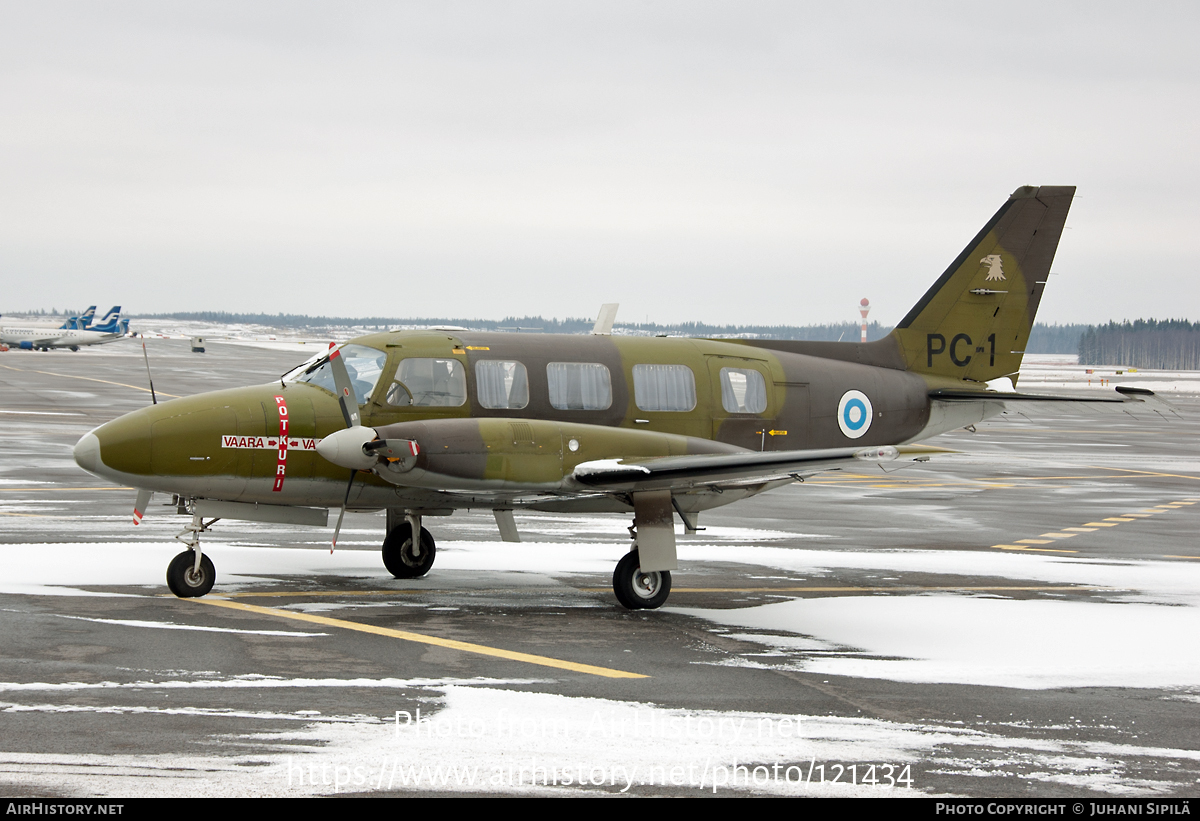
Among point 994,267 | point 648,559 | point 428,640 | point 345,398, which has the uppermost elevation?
point 994,267

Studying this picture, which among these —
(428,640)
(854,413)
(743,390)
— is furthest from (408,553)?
(854,413)

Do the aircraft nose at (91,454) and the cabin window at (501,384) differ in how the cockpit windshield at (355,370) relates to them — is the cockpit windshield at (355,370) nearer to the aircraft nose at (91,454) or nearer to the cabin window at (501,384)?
the cabin window at (501,384)

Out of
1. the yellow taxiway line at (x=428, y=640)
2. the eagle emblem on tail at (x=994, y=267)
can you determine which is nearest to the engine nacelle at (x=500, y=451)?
the yellow taxiway line at (x=428, y=640)

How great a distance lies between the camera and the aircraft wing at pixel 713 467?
11.1 m

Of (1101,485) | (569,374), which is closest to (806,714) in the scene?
(569,374)

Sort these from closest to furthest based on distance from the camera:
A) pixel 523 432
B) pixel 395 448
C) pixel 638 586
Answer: pixel 395 448, pixel 523 432, pixel 638 586

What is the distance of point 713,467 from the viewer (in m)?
11.5

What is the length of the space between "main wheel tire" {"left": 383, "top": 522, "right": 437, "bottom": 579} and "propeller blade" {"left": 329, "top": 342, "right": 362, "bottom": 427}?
207cm

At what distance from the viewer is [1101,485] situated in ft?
84.7

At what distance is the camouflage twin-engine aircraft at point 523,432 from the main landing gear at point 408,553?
2 centimetres

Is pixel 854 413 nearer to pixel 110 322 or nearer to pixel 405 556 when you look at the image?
pixel 405 556

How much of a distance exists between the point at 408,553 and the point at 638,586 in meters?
3.16

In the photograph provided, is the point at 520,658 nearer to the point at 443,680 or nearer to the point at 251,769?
the point at 443,680

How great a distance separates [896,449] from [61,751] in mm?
7481
